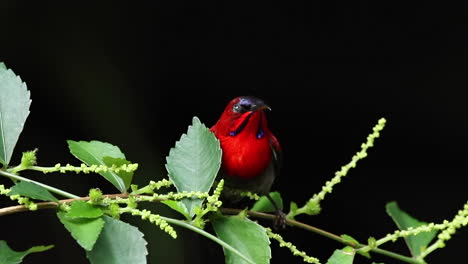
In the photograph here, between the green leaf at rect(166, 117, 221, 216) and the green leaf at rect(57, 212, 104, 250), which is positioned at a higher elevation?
the green leaf at rect(166, 117, 221, 216)

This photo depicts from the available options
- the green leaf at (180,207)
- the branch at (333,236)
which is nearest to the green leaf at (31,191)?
the green leaf at (180,207)

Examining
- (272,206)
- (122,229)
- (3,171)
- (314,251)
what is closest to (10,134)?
(3,171)

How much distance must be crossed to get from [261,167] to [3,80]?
53cm

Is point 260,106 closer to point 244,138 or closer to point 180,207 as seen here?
point 244,138

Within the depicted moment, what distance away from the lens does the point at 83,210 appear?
0.52m

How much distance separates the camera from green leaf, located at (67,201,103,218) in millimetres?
512

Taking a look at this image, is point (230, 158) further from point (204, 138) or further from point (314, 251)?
point (314, 251)

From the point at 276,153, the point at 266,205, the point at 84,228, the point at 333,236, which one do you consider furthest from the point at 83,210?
the point at 276,153

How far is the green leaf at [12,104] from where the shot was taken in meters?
0.60

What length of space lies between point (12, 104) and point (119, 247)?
0.18m

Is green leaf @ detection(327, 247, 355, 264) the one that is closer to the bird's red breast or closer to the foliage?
the foliage

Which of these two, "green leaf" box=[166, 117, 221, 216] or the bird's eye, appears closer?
"green leaf" box=[166, 117, 221, 216]

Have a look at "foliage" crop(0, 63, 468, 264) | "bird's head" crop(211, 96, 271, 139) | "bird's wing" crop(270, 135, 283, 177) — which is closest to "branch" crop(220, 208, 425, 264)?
"foliage" crop(0, 63, 468, 264)

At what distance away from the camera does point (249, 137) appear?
103 centimetres
